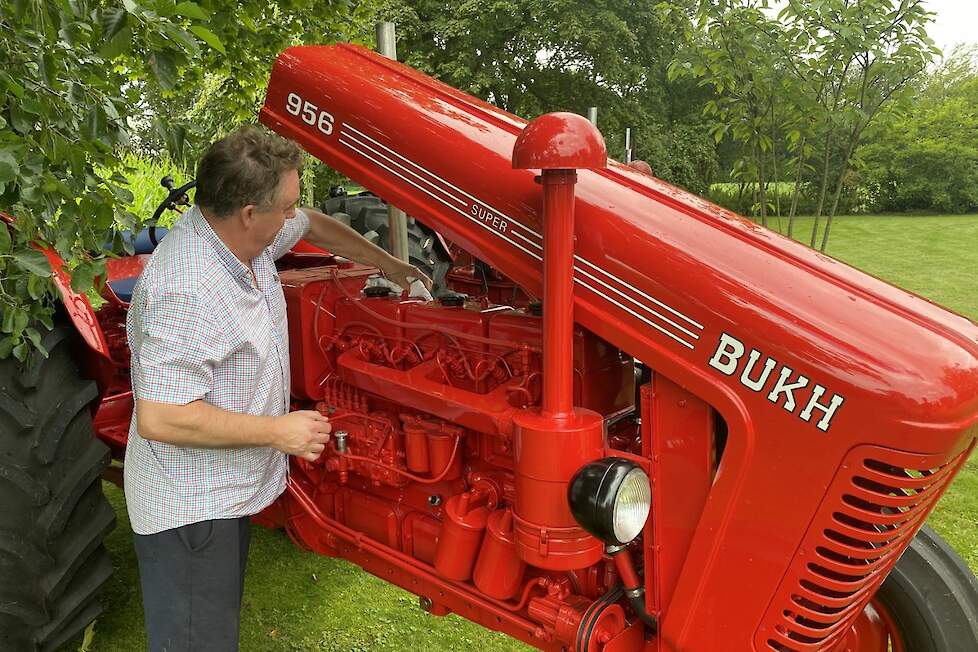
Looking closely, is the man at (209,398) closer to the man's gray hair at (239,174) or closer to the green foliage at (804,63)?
the man's gray hair at (239,174)

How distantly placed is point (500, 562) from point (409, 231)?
304cm

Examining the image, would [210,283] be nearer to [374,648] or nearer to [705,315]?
[705,315]

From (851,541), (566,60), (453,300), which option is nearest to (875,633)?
(851,541)

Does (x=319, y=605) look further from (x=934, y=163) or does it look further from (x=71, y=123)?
(x=934, y=163)

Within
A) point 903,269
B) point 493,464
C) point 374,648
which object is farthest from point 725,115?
point 903,269

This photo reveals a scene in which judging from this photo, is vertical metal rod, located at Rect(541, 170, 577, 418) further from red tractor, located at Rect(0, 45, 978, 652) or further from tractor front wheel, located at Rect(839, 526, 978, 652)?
tractor front wheel, located at Rect(839, 526, 978, 652)

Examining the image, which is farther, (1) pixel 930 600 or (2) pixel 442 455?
(2) pixel 442 455

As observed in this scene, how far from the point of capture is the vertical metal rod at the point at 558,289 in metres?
1.58

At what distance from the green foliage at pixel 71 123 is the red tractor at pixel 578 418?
0.53 meters

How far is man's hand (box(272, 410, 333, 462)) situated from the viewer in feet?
6.09

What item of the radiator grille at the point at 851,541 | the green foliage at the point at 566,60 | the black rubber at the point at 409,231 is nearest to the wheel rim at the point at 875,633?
the radiator grille at the point at 851,541

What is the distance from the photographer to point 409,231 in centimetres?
475

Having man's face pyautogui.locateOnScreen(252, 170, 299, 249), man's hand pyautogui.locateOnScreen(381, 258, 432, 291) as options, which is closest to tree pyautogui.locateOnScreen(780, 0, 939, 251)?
man's hand pyautogui.locateOnScreen(381, 258, 432, 291)

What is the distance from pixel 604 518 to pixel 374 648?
1526 millimetres
